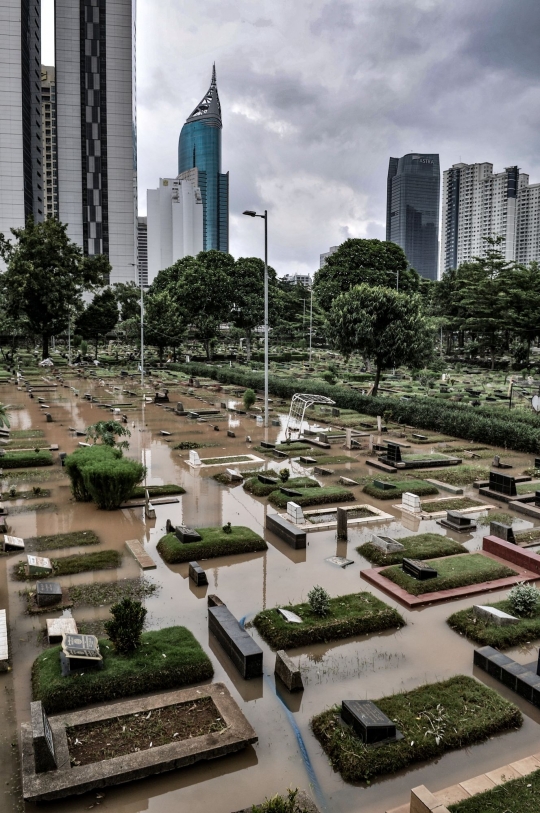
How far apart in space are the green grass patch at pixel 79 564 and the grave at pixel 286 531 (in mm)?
3654

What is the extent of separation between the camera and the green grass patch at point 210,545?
12.6m

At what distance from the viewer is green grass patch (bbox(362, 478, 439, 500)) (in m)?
17.4

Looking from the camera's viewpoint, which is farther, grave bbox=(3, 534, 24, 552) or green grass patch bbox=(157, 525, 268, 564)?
grave bbox=(3, 534, 24, 552)

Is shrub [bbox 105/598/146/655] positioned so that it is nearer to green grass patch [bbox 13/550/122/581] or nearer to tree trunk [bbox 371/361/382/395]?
green grass patch [bbox 13/550/122/581]

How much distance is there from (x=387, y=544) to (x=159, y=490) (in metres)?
7.38

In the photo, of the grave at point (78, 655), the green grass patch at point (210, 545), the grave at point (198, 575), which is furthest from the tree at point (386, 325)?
the grave at point (78, 655)

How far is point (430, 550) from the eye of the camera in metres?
13.0

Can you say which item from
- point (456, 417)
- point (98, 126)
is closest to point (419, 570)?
A: point (456, 417)

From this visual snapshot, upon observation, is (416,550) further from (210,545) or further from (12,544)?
(12,544)

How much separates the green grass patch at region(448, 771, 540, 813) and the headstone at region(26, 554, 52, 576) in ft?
27.2

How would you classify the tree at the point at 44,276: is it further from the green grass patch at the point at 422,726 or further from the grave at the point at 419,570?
the green grass patch at the point at 422,726

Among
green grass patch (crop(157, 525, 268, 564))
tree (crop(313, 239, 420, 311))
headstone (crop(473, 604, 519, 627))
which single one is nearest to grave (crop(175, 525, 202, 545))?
green grass patch (crop(157, 525, 268, 564))

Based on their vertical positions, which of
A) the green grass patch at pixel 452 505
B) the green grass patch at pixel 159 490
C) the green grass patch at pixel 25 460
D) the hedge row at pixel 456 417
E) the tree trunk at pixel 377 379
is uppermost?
the tree trunk at pixel 377 379

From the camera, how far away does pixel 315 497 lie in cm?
1666
